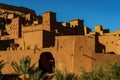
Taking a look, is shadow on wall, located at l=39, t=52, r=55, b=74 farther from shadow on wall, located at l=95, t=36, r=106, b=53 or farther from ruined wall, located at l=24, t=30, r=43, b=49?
shadow on wall, located at l=95, t=36, r=106, b=53

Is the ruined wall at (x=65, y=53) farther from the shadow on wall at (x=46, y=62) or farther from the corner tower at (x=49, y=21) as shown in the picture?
the corner tower at (x=49, y=21)

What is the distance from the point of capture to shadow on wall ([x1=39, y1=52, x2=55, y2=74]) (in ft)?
139

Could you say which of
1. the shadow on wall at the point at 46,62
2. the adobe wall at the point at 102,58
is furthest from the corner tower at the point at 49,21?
the adobe wall at the point at 102,58

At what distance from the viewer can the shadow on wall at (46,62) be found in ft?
139

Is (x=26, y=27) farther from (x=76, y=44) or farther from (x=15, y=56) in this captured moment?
(x=76, y=44)

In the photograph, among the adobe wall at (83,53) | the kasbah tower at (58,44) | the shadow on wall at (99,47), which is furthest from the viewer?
the shadow on wall at (99,47)

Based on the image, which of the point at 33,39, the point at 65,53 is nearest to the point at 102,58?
the point at 65,53

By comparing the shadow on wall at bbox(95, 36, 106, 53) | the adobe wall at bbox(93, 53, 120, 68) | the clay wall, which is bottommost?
the adobe wall at bbox(93, 53, 120, 68)

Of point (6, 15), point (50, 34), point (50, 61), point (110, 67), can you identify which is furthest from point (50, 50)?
point (6, 15)

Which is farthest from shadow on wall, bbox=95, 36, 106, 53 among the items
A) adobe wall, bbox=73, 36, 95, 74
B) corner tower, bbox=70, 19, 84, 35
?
corner tower, bbox=70, 19, 84, 35

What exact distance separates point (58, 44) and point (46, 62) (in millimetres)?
2809

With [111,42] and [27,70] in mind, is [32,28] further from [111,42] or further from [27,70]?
[27,70]

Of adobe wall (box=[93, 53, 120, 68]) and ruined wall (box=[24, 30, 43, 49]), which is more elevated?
ruined wall (box=[24, 30, 43, 49])

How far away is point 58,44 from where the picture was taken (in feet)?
134
